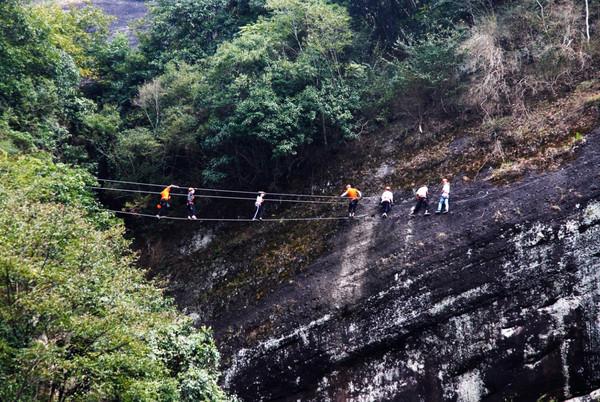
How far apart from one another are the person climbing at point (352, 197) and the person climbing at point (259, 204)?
238 centimetres

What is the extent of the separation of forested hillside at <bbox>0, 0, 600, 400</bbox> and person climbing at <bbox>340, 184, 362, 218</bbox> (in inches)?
13.9

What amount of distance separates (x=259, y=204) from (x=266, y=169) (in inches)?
79.2

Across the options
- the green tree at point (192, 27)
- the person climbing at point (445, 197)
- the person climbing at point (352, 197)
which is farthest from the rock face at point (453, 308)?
the green tree at point (192, 27)

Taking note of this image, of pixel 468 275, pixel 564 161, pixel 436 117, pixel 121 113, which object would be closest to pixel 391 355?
pixel 468 275

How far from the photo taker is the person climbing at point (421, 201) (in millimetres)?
16281

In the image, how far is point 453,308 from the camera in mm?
14789

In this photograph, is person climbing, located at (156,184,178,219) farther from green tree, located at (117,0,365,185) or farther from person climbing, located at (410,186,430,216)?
person climbing, located at (410,186,430,216)

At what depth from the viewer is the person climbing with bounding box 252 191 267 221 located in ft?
60.7

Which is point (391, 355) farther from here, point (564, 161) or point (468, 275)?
point (564, 161)

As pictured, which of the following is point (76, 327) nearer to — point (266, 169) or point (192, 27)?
point (266, 169)

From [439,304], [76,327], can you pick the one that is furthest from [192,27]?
[76,327]

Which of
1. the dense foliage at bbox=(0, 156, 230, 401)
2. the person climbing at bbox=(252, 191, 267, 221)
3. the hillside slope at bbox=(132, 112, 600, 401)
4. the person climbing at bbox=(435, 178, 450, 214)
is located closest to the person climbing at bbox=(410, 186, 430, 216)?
the hillside slope at bbox=(132, 112, 600, 401)

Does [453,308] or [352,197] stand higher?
[352,197]

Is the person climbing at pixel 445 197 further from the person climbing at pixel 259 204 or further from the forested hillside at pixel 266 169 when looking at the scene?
the person climbing at pixel 259 204
